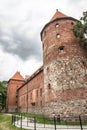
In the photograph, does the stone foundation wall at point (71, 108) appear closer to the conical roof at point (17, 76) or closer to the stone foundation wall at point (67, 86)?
the stone foundation wall at point (67, 86)

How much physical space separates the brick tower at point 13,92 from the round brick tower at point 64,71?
3158 cm

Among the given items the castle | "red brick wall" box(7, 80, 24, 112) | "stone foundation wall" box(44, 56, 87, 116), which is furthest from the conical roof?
"stone foundation wall" box(44, 56, 87, 116)

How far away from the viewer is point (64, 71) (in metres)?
19.2

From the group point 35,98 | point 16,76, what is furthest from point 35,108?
point 16,76

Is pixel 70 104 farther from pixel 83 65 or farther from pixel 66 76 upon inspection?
pixel 83 65

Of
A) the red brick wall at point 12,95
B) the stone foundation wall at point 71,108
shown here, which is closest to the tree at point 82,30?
the stone foundation wall at point 71,108

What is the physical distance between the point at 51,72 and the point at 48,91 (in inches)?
95.1

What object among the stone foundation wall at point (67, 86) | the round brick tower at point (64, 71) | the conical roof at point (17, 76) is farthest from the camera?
the conical roof at point (17, 76)

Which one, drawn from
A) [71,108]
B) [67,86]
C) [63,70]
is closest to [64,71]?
[63,70]

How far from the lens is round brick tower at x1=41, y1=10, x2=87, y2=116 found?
1808 cm

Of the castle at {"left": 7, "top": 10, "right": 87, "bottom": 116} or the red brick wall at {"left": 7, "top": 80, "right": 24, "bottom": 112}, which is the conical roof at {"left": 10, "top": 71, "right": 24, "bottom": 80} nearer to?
the red brick wall at {"left": 7, "top": 80, "right": 24, "bottom": 112}

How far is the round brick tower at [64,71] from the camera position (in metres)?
18.1

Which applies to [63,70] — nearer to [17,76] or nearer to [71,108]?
[71,108]

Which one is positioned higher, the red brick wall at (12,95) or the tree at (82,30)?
the tree at (82,30)
